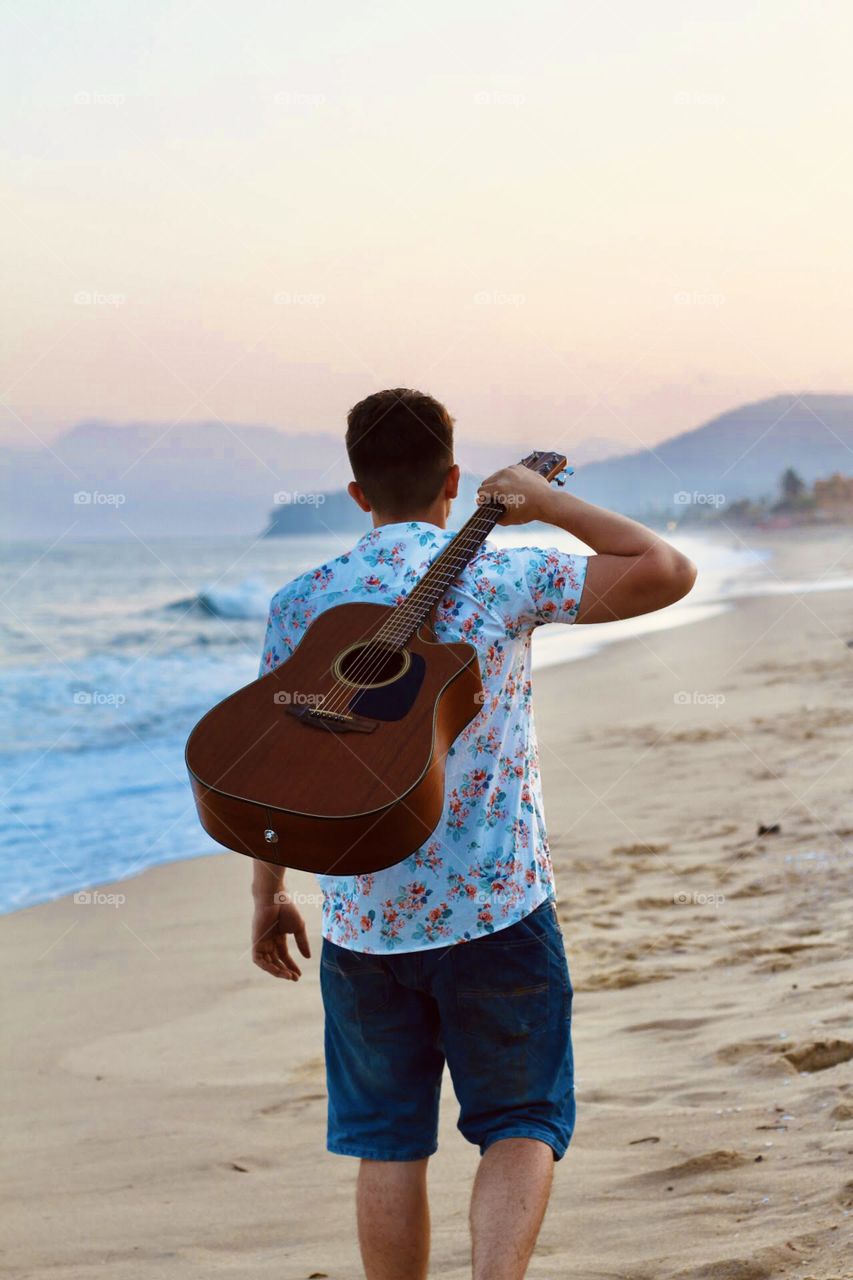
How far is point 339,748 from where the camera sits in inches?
67.4

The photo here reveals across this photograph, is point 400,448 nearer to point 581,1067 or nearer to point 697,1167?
point 697,1167

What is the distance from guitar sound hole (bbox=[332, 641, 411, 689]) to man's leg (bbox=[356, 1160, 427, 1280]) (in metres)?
0.69

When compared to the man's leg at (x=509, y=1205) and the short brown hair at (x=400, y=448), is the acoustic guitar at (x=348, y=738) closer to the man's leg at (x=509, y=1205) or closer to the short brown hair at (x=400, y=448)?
the short brown hair at (x=400, y=448)

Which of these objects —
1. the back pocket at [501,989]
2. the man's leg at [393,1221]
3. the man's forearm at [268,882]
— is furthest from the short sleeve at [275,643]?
the man's leg at [393,1221]

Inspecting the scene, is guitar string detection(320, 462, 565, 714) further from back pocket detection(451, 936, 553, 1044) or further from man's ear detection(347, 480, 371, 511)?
back pocket detection(451, 936, 553, 1044)

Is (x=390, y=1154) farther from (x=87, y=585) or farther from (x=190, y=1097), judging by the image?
(x=87, y=585)

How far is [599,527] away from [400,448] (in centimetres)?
→ 31

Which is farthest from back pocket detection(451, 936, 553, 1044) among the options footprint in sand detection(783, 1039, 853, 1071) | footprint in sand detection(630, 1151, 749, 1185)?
footprint in sand detection(783, 1039, 853, 1071)

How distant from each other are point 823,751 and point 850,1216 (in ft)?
15.2

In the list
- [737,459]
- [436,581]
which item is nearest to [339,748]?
[436,581]

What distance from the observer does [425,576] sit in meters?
1.80

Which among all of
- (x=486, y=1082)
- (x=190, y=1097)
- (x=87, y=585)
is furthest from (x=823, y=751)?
(x=87, y=585)

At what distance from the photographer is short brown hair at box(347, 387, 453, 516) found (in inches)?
73.0

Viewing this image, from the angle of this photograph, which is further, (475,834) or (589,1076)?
(589,1076)
